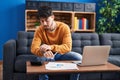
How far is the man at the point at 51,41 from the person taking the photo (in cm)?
205

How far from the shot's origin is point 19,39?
3.18 metres

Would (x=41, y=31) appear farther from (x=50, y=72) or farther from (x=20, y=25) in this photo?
(x=20, y=25)

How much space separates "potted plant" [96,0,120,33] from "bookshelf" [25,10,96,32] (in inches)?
6.5

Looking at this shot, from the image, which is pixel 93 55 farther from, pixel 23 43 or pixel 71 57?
pixel 23 43

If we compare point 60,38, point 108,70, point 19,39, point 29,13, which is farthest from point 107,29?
point 108,70

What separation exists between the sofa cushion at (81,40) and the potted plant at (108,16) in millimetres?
1004

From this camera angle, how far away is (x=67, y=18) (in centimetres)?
454

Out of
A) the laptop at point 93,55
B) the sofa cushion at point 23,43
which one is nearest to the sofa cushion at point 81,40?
the sofa cushion at point 23,43

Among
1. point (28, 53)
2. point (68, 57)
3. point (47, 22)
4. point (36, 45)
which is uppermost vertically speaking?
point (47, 22)

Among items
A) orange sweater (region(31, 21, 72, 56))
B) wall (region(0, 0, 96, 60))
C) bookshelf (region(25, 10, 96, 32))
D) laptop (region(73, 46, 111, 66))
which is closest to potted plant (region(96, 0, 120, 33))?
bookshelf (region(25, 10, 96, 32))

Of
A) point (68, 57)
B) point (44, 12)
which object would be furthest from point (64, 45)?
point (44, 12)

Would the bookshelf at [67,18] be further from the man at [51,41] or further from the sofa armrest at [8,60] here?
the man at [51,41]

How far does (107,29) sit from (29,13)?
5.38 ft

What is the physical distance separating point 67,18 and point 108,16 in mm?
841
